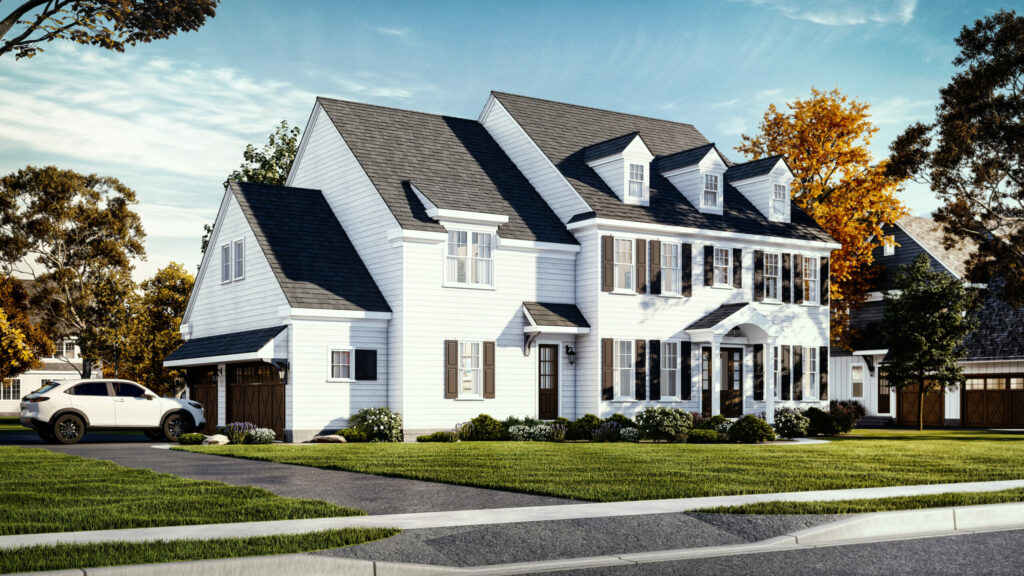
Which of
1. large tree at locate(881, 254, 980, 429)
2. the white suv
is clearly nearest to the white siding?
the white suv

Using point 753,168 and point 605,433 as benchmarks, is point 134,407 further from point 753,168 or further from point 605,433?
point 753,168

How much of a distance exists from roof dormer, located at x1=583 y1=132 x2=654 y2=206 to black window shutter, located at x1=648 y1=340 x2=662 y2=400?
4722 millimetres

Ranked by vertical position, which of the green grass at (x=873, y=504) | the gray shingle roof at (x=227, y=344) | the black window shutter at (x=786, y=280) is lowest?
the green grass at (x=873, y=504)

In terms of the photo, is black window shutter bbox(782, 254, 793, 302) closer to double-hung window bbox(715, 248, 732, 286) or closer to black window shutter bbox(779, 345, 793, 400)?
black window shutter bbox(779, 345, 793, 400)

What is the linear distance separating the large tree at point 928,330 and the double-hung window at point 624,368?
12.7 meters

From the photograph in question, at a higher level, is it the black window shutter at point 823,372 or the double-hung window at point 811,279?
the double-hung window at point 811,279

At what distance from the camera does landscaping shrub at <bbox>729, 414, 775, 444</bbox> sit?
96.0 feet

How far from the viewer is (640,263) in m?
33.5

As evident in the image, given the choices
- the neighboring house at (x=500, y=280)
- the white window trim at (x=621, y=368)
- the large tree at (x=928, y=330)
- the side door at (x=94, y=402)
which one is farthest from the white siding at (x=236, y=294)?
the large tree at (x=928, y=330)

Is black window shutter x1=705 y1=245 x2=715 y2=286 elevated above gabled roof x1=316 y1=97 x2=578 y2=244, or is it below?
below

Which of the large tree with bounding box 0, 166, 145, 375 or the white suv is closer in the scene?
the white suv

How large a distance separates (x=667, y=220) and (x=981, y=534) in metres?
22.5

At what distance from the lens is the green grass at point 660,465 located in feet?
50.7

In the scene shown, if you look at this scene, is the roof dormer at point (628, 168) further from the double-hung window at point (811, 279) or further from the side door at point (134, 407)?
the side door at point (134, 407)
